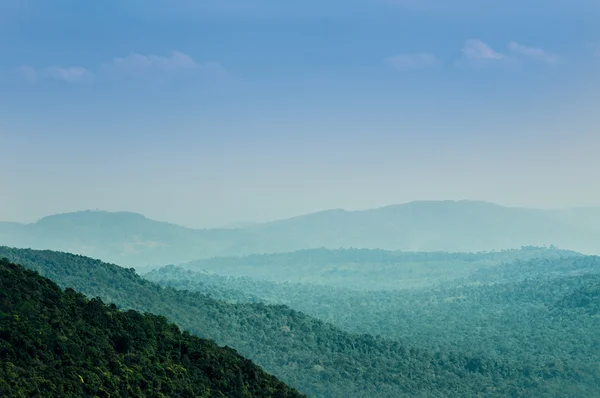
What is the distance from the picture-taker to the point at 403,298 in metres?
145

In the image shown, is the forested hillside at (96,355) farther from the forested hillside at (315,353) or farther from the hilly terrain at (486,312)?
the hilly terrain at (486,312)

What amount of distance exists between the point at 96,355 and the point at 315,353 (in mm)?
40887

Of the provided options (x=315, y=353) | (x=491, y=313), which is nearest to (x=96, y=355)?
(x=315, y=353)

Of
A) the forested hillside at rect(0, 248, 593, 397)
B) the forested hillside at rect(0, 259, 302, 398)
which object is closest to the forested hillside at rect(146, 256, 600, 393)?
the forested hillside at rect(0, 248, 593, 397)

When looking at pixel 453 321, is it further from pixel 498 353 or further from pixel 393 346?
pixel 393 346

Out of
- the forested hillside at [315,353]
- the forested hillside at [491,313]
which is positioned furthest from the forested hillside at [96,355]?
the forested hillside at [491,313]

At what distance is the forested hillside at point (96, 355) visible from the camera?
26828mm

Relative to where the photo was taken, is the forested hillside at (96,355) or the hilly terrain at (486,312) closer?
the forested hillside at (96,355)

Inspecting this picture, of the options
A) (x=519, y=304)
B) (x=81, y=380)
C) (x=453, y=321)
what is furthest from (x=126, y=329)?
(x=519, y=304)

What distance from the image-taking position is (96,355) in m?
30.8

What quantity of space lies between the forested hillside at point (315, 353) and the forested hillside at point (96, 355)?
80.8 ft

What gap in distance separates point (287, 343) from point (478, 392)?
17.5 meters

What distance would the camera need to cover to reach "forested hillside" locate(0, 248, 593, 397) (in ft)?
208

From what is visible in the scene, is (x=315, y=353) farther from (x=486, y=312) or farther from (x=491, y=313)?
(x=486, y=312)
